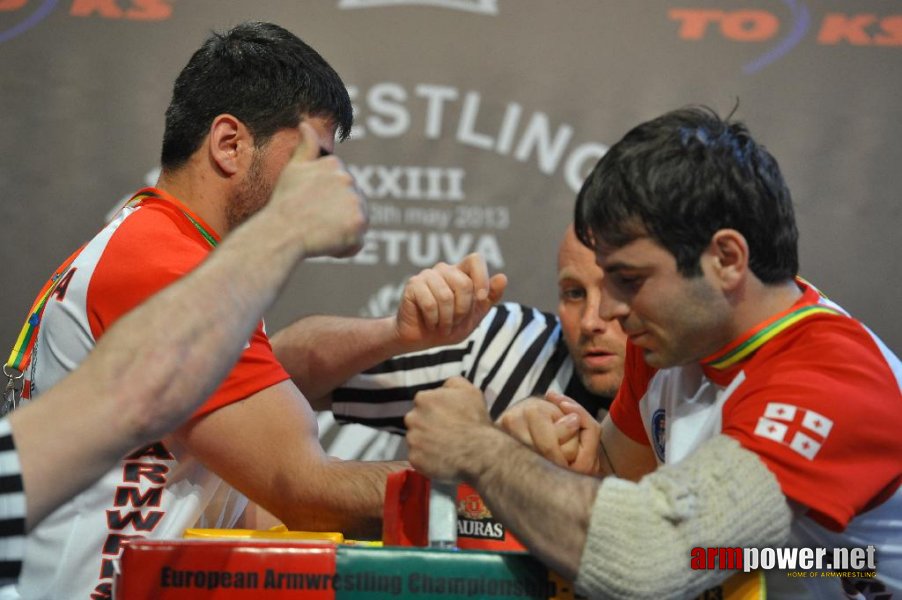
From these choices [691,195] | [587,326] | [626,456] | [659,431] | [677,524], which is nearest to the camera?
[677,524]

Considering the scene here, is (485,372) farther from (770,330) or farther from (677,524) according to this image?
(677,524)

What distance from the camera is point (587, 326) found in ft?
6.93

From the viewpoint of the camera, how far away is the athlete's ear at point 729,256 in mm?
1165

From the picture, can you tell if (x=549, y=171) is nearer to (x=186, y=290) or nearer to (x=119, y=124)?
(x=119, y=124)

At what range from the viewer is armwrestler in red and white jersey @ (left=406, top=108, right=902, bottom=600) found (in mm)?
964

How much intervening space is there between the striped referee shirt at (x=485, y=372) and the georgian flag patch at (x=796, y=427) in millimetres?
1185

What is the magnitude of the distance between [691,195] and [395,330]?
0.92 meters

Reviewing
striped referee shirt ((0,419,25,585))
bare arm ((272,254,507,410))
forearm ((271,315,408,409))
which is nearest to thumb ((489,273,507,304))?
bare arm ((272,254,507,410))

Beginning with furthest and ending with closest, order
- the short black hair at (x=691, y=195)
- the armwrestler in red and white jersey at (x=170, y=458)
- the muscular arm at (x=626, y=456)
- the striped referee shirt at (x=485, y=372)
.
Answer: the striped referee shirt at (x=485, y=372) → the muscular arm at (x=626, y=456) → the armwrestler in red and white jersey at (x=170, y=458) → the short black hair at (x=691, y=195)

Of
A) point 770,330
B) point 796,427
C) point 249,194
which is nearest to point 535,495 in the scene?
point 796,427

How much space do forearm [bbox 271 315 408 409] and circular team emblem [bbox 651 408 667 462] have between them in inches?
27.4

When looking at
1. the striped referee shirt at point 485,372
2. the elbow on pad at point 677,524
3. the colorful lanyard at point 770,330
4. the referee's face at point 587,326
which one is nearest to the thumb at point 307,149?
the elbow on pad at point 677,524

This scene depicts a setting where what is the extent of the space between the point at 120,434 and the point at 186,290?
0.42 feet

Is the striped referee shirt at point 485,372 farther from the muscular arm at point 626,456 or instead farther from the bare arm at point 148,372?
the bare arm at point 148,372
